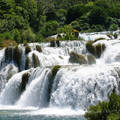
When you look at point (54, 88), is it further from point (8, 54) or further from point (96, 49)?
point (96, 49)

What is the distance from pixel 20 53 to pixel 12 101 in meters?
6.72

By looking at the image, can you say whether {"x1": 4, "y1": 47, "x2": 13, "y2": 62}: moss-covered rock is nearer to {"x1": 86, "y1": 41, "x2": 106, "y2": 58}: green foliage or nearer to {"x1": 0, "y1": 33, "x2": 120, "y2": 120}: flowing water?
{"x1": 0, "y1": 33, "x2": 120, "y2": 120}: flowing water

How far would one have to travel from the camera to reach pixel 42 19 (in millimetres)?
62531

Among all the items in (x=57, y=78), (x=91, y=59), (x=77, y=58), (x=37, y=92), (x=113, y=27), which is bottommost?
(x=37, y=92)

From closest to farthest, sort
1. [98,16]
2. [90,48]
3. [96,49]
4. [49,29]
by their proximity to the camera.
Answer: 1. [96,49]
2. [90,48]
3. [49,29]
4. [98,16]

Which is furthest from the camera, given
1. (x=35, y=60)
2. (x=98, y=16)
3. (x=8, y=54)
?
(x=98, y=16)

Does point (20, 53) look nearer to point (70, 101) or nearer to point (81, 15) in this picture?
point (70, 101)

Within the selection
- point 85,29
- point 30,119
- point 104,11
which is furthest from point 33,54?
point 104,11

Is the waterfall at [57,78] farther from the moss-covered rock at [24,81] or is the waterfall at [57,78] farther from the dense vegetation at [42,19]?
the dense vegetation at [42,19]

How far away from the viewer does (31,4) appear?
6097cm

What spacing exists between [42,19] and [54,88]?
4109 centimetres

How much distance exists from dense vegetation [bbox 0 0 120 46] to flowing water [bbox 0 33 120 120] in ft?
55.0

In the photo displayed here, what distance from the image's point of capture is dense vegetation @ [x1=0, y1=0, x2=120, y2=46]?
5016 centimetres

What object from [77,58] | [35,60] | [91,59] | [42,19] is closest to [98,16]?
[42,19]
